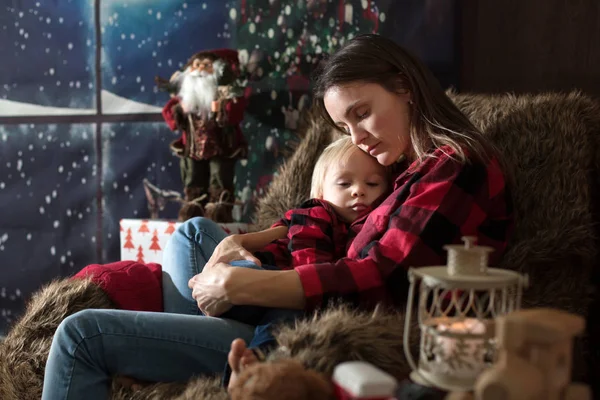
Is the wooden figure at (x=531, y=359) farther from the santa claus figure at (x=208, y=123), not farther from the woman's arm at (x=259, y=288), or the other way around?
the santa claus figure at (x=208, y=123)

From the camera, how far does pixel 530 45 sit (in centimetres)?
201

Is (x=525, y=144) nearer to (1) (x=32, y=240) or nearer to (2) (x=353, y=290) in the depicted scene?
(2) (x=353, y=290)

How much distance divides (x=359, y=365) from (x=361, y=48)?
77cm

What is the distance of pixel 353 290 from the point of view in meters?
1.26

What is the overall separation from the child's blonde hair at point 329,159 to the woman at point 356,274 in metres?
0.21

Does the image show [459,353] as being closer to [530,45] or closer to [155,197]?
[530,45]

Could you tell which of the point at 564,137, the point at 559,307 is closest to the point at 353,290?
the point at 559,307

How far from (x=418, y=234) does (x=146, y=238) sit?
4.50 feet

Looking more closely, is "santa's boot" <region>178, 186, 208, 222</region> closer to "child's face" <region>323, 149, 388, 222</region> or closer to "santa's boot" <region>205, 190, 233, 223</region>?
"santa's boot" <region>205, 190, 233, 223</region>

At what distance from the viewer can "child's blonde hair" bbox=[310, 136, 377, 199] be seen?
5.30ft

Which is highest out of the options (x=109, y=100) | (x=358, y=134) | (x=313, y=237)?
(x=109, y=100)

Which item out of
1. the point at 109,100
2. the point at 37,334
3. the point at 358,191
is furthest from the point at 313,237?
the point at 109,100

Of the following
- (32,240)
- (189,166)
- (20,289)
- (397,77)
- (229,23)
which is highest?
(229,23)

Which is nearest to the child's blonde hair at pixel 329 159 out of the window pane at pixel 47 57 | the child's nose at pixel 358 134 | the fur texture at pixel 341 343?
the child's nose at pixel 358 134
